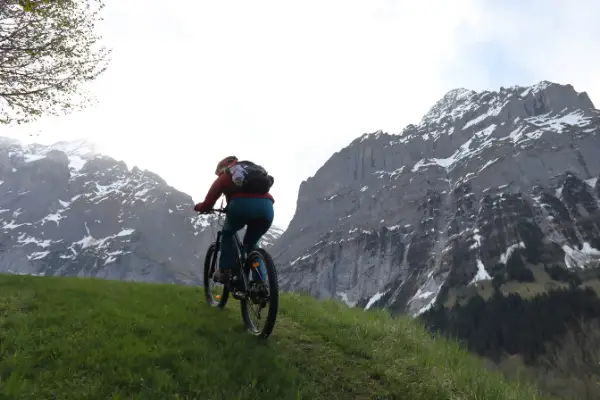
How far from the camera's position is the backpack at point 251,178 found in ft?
28.1

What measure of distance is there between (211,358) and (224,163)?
14.3 feet

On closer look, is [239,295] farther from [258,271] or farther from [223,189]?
[223,189]

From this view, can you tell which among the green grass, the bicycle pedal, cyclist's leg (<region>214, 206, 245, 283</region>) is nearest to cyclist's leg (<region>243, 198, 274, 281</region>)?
cyclist's leg (<region>214, 206, 245, 283</region>)

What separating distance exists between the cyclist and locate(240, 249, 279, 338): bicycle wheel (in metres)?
0.25

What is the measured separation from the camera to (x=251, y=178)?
28.2ft

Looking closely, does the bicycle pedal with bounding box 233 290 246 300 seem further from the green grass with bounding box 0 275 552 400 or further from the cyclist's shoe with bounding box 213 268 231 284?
the green grass with bounding box 0 275 552 400

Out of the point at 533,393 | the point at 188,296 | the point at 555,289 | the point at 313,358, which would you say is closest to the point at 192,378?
the point at 313,358

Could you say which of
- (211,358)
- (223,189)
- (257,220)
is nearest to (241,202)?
(257,220)

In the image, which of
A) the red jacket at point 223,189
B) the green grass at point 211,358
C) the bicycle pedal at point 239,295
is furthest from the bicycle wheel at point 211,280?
the bicycle pedal at point 239,295

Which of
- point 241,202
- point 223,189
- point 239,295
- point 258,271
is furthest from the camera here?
point 223,189

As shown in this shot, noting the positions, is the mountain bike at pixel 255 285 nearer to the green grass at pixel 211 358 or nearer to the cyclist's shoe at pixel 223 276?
the cyclist's shoe at pixel 223 276

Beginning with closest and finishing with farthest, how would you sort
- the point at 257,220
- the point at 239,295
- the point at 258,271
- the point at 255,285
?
1. the point at 255,285
2. the point at 258,271
3. the point at 239,295
4. the point at 257,220

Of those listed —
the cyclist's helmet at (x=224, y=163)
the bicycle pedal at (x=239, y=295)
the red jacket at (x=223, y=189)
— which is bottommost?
the bicycle pedal at (x=239, y=295)

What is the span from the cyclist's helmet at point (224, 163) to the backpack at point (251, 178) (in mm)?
440
